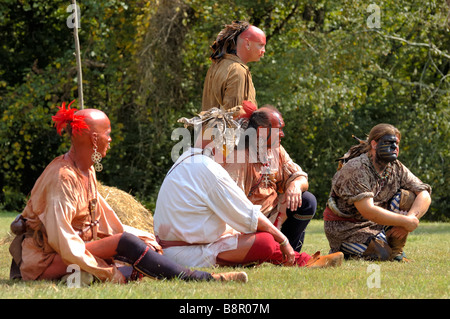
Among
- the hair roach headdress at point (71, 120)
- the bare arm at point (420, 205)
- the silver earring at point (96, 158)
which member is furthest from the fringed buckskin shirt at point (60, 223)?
the bare arm at point (420, 205)

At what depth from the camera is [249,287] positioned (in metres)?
4.45

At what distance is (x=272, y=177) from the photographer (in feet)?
20.0

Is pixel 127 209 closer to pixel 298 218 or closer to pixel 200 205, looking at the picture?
pixel 298 218

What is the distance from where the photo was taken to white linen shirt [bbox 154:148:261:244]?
5086mm

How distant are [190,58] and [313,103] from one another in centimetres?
303

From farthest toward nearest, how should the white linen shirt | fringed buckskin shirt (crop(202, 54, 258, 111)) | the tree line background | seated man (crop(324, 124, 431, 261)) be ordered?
the tree line background
fringed buckskin shirt (crop(202, 54, 258, 111))
seated man (crop(324, 124, 431, 261))
the white linen shirt

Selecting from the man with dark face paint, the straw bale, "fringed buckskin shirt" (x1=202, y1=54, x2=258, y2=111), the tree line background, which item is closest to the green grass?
A: the man with dark face paint

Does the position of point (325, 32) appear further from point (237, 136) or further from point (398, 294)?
point (398, 294)

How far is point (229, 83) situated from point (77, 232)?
2.57 m

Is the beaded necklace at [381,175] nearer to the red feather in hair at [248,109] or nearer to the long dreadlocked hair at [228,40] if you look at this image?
the red feather in hair at [248,109]

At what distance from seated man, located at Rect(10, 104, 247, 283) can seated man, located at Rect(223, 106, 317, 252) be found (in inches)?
51.8

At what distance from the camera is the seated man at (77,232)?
451cm

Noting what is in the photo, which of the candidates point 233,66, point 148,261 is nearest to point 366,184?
point 233,66

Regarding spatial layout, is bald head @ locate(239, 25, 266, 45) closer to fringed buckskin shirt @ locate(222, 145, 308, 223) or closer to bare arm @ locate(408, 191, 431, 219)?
fringed buckskin shirt @ locate(222, 145, 308, 223)
